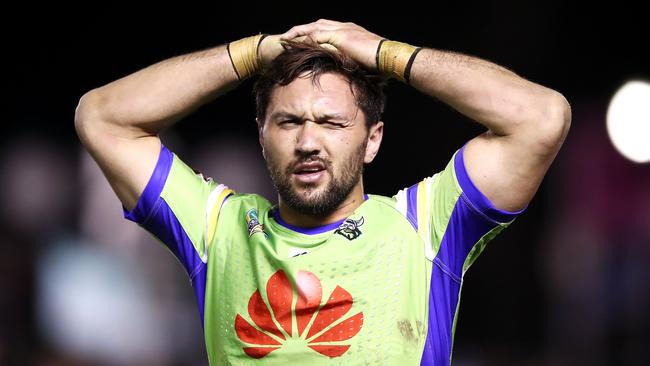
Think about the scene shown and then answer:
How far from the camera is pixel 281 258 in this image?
2.78 meters

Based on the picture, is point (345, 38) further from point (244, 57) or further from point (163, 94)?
point (163, 94)

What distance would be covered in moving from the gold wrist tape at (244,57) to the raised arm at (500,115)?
40cm

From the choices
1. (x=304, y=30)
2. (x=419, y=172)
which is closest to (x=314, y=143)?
(x=304, y=30)

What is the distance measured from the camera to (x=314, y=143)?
9.04ft

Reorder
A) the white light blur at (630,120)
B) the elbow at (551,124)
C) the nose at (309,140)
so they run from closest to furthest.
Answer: the elbow at (551,124)
the nose at (309,140)
the white light blur at (630,120)

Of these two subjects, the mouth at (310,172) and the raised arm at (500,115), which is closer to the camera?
the raised arm at (500,115)

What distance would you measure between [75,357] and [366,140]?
4.34 metres

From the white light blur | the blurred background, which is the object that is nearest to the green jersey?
the blurred background

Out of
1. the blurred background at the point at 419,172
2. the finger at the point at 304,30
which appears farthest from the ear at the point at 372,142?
the blurred background at the point at 419,172

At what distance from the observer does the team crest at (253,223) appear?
2.89 metres

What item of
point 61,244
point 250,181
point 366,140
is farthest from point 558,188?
point 366,140

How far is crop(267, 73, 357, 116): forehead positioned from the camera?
9.22 ft

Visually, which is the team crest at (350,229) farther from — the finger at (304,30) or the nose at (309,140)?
the finger at (304,30)

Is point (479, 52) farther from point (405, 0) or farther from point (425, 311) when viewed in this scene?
point (425, 311)
